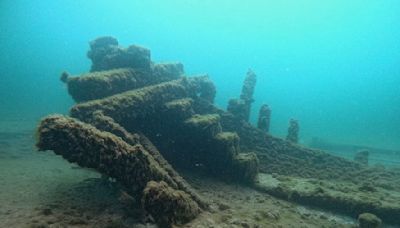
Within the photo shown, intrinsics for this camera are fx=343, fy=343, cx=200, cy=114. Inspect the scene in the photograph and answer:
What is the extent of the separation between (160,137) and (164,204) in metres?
5.86

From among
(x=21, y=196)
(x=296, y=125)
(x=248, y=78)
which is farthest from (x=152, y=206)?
(x=248, y=78)

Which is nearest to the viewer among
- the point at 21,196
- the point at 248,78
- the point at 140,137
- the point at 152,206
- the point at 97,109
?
the point at 152,206

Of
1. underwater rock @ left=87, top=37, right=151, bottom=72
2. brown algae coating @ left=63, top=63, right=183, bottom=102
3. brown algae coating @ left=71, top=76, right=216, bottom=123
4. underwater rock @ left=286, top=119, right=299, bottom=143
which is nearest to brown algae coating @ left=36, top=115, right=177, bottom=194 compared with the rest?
brown algae coating @ left=71, top=76, right=216, bottom=123

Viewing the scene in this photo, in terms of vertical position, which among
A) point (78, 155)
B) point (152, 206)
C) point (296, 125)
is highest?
point (296, 125)

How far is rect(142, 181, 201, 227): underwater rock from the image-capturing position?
22.2ft

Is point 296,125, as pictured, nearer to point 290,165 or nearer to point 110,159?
point 290,165

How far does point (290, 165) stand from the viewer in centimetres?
1358

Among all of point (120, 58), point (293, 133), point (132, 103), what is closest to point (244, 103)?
point (293, 133)

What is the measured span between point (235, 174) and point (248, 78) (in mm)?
8174

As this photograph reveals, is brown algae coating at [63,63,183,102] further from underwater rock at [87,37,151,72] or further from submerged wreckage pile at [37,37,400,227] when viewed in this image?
underwater rock at [87,37,151,72]

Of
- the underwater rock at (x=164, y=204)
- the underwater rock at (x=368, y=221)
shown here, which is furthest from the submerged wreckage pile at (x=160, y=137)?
the underwater rock at (x=368, y=221)

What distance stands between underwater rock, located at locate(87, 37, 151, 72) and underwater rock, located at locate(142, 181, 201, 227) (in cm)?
778

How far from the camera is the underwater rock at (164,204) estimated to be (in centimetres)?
678

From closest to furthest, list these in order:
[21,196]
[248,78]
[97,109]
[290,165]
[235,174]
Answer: [21,196] < [97,109] < [235,174] < [290,165] < [248,78]
